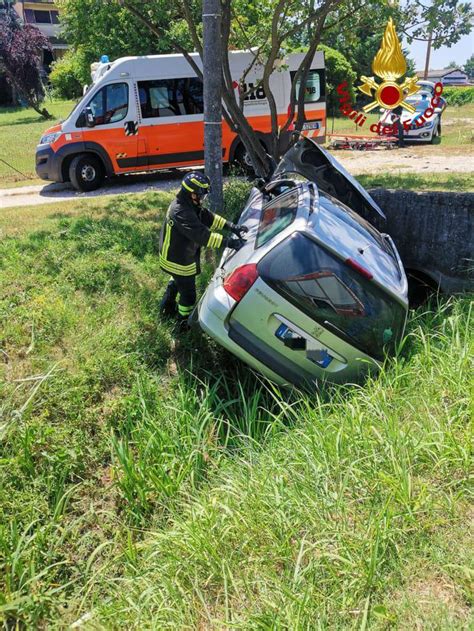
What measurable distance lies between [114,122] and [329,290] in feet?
27.8

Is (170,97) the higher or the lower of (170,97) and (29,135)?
the higher

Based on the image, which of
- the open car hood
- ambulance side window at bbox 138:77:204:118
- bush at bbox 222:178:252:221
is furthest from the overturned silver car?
ambulance side window at bbox 138:77:204:118

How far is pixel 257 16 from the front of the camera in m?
8.90

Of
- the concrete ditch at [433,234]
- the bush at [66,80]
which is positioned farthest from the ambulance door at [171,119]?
the bush at [66,80]

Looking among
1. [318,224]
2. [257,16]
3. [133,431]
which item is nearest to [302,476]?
[133,431]

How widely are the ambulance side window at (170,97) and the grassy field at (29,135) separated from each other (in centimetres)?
305

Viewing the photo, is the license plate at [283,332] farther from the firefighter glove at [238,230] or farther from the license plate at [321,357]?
the firefighter glove at [238,230]

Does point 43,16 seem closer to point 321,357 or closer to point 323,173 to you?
point 323,173

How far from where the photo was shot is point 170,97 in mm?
11133

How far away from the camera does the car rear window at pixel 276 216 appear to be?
165 inches

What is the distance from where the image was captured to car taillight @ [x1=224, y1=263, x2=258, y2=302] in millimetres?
3799

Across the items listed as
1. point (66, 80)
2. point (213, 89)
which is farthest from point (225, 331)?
point (66, 80)

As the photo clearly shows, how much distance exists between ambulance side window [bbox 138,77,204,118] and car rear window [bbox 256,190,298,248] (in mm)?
6886

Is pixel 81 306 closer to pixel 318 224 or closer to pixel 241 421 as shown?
pixel 241 421
